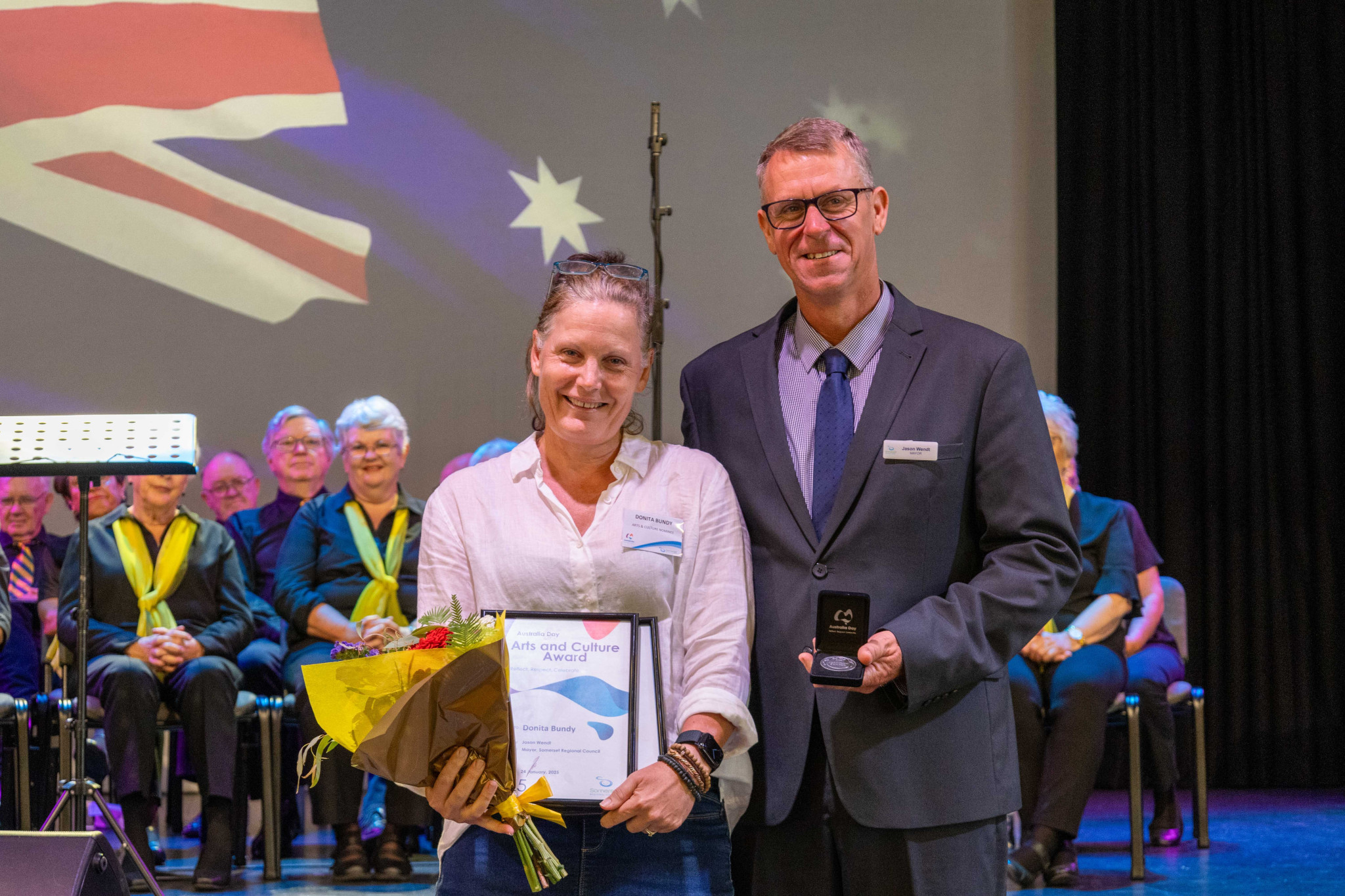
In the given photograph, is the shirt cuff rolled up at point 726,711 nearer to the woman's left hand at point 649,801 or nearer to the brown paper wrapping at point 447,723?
the woman's left hand at point 649,801

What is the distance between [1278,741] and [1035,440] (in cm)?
510

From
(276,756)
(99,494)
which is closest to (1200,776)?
(276,756)

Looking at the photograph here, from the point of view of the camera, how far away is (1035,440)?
1889 mm

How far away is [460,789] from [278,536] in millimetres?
3950

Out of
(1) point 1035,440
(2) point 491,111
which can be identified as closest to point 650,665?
(1) point 1035,440

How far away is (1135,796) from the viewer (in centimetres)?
427

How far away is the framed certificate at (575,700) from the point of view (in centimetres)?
166

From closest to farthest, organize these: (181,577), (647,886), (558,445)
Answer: (647,886), (558,445), (181,577)

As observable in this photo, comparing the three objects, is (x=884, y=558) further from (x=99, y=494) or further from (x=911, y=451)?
(x=99, y=494)

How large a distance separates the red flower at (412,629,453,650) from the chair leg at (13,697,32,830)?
331cm

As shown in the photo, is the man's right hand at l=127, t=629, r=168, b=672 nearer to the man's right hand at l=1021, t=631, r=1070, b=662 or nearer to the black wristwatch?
the man's right hand at l=1021, t=631, r=1070, b=662

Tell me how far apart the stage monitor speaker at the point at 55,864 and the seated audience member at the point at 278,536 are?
9.23 feet

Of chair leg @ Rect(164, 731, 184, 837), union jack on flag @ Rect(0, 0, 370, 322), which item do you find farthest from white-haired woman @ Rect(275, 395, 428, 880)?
union jack on flag @ Rect(0, 0, 370, 322)

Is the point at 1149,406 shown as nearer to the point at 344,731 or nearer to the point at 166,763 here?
the point at 166,763
